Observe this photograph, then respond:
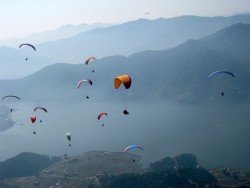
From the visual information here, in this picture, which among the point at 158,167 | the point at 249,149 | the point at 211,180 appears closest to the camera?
the point at 211,180

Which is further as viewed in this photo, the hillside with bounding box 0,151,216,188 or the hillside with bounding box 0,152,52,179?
the hillside with bounding box 0,152,52,179

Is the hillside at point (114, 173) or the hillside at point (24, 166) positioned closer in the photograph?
the hillside at point (114, 173)

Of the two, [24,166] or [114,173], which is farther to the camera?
[24,166]

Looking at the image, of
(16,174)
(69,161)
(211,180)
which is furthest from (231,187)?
(16,174)

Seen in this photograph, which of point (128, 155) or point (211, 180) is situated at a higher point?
point (128, 155)

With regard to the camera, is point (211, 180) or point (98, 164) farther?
point (98, 164)

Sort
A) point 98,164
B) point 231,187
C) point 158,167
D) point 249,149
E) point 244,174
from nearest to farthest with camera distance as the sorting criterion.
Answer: point 231,187 < point 244,174 < point 158,167 < point 98,164 < point 249,149

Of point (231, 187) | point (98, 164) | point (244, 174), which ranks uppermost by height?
point (98, 164)

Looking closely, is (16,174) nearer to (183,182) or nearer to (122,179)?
(122,179)

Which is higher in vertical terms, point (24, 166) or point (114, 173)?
point (24, 166)

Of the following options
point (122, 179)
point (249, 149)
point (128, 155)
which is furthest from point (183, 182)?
point (249, 149)
